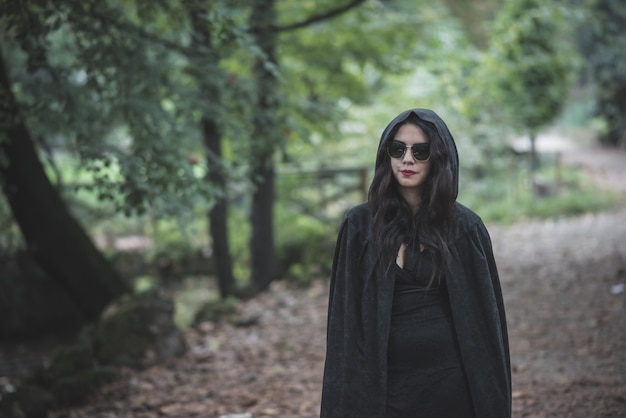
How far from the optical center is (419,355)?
8.63 feet

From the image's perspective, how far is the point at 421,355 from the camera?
8.63ft

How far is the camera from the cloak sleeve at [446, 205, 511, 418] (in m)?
2.60

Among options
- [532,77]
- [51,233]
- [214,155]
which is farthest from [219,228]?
[532,77]

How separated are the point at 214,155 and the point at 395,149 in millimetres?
4093

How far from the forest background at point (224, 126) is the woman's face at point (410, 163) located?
260 centimetres

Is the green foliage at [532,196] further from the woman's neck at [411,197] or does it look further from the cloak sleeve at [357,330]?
the cloak sleeve at [357,330]

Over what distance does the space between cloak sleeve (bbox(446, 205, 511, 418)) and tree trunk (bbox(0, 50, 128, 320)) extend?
5.17m

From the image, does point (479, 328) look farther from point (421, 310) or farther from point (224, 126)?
point (224, 126)

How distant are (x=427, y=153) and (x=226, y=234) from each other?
21.3 ft

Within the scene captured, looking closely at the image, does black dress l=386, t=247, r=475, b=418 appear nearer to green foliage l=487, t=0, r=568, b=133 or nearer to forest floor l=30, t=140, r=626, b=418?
forest floor l=30, t=140, r=626, b=418

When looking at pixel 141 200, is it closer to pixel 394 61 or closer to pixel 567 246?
pixel 394 61

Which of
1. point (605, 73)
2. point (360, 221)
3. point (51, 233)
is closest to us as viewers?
point (360, 221)

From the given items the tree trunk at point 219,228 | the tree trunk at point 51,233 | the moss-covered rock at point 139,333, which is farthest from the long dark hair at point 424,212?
the tree trunk at point 219,228

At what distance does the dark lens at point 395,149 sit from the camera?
2.70m
